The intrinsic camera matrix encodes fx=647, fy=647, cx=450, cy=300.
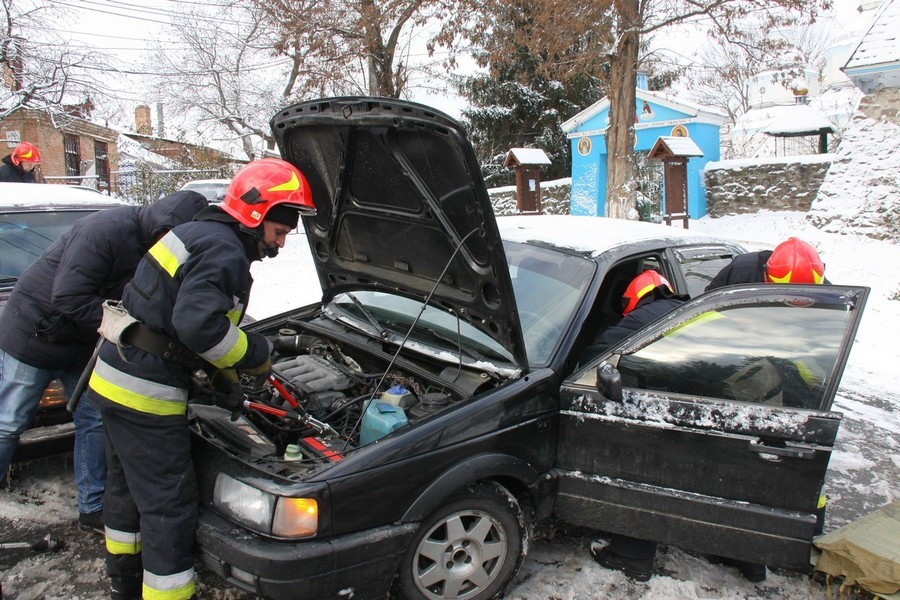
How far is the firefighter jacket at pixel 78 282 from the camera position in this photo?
116 inches

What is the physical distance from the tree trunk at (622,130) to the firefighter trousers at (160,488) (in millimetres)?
11861

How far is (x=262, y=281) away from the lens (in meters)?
8.78

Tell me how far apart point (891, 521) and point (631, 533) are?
130 centimetres

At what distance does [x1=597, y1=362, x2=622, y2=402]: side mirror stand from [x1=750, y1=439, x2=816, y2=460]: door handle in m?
0.56

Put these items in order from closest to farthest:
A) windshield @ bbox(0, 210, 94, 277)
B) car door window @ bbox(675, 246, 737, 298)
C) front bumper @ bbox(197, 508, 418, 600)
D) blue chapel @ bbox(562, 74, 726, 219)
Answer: front bumper @ bbox(197, 508, 418, 600)
car door window @ bbox(675, 246, 737, 298)
windshield @ bbox(0, 210, 94, 277)
blue chapel @ bbox(562, 74, 726, 219)

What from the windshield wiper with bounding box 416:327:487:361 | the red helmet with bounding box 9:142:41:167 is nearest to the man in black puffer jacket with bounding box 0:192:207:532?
the windshield wiper with bounding box 416:327:487:361

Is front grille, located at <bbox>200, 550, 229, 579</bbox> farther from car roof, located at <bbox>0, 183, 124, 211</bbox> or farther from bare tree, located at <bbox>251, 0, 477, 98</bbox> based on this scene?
bare tree, located at <bbox>251, 0, 477, 98</bbox>

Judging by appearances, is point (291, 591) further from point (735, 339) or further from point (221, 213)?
point (735, 339)

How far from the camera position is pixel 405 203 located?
2908mm

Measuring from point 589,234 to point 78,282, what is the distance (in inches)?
104

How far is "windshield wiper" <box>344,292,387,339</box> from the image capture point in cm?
332

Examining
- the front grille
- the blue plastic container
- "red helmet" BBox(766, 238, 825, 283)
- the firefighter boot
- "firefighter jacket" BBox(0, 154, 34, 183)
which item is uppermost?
"firefighter jacket" BBox(0, 154, 34, 183)

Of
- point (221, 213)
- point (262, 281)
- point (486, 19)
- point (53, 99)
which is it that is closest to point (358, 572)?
point (221, 213)

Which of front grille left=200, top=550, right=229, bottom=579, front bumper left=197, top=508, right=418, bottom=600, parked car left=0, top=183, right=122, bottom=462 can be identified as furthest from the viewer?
parked car left=0, top=183, right=122, bottom=462
